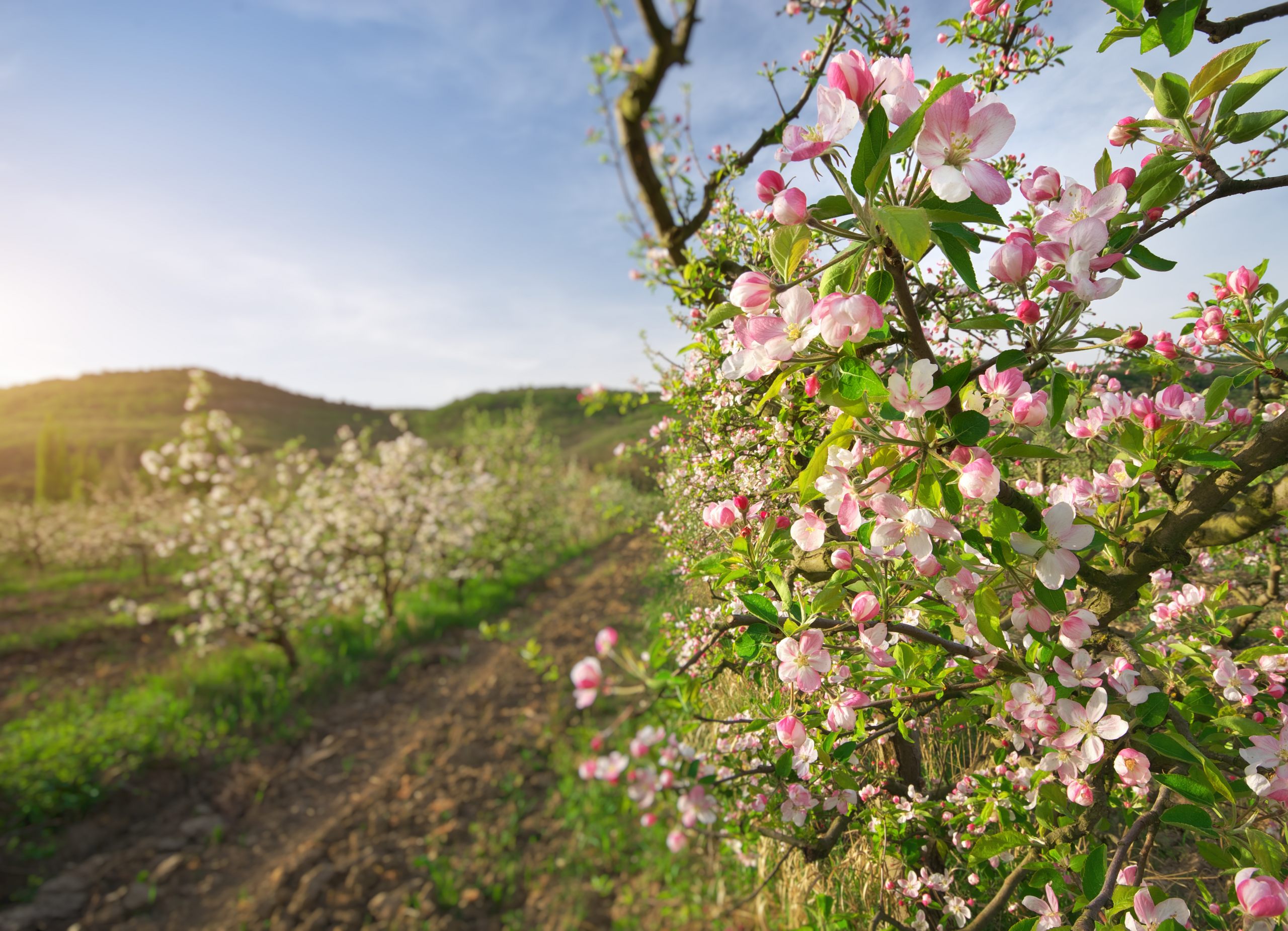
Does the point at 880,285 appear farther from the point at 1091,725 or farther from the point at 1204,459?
the point at 1091,725

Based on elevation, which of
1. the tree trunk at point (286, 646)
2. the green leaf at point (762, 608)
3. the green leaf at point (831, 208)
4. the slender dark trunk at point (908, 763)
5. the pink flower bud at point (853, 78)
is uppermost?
the pink flower bud at point (853, 78)

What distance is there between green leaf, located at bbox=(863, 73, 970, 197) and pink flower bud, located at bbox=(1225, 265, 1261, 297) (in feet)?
3.66

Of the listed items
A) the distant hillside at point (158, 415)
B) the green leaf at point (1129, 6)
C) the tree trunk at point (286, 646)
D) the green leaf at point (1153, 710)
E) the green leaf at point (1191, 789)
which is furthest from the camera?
the distant hillside at point (158, 415)

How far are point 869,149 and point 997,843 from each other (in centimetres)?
144

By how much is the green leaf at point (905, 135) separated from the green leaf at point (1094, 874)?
1311 mm

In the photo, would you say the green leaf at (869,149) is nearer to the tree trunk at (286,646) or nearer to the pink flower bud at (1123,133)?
the pink flower bud at (1123,133)

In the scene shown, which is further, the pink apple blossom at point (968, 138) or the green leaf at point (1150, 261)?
the green leaf at point (1150, 261)

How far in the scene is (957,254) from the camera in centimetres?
73

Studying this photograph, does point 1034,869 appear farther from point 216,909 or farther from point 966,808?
point 216,909

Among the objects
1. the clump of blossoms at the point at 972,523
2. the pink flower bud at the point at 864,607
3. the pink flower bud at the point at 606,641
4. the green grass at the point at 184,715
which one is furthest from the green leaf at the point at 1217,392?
the green grass at the point at 184,715

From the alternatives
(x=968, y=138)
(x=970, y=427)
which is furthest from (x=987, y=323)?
(x=968, y=138)

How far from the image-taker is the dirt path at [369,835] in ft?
10.7

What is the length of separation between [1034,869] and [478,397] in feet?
110

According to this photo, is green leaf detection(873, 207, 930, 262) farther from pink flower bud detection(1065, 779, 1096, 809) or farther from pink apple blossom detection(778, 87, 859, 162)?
pink flower bud detection(1065, 779, 1096, 809)
